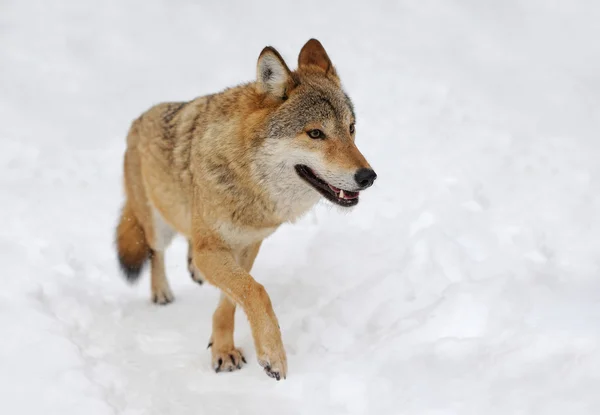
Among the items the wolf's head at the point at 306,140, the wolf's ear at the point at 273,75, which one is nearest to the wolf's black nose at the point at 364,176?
the wolf's head at the point at 306,140

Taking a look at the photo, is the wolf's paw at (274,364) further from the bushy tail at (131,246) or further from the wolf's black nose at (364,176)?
the bushy tail at (131,246)

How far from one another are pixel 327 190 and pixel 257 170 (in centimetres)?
51

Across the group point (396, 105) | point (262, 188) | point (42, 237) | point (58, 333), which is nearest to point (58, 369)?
point (58, 333)

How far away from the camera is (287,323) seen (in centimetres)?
489

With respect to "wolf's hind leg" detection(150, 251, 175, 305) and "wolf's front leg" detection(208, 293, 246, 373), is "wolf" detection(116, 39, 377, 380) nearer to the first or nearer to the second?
"wolf's front leg" detection(208, 293, 246, 373)

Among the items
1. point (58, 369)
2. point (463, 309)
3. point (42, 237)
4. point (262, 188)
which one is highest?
point (42, 237)

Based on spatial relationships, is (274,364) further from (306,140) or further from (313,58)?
(313,58)

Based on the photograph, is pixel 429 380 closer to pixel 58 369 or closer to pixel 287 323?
pixel 287 323

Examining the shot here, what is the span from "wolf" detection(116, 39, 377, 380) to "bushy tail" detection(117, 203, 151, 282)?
89cm

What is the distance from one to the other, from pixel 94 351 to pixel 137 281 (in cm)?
155

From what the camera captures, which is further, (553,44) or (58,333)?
(553,44)

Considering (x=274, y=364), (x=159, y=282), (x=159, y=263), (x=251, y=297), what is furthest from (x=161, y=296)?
(x=274, y=364)

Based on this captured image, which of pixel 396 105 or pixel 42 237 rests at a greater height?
pixel 396 105

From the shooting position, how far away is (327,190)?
4.07 metres
